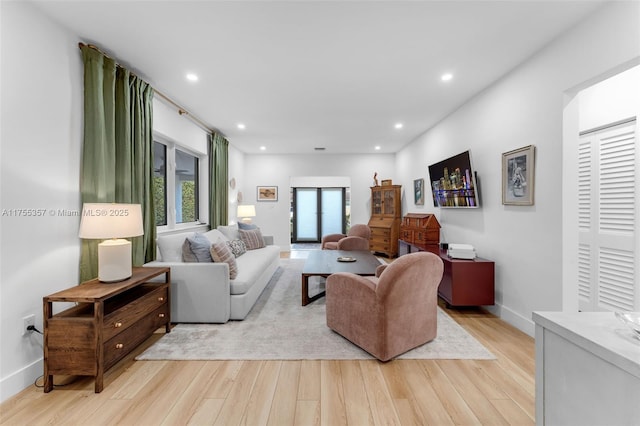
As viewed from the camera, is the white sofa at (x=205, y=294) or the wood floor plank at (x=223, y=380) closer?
the wood floor plank at (x=223, y=380)

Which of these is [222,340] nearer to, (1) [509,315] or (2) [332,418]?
(2) [332,418]

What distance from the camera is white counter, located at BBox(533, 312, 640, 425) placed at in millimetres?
727

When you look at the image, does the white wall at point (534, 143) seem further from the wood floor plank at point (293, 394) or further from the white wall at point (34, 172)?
the white wall at point (34, 172)

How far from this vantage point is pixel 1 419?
5.12ft

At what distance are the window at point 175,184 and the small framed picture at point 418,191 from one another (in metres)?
4.30

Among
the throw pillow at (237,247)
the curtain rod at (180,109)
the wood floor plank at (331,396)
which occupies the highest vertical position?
the curtain rod at (180,109)

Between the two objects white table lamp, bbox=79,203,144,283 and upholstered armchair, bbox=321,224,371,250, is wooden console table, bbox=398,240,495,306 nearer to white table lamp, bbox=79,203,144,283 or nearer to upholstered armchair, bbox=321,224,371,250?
upholstered armchair, bbox=321,224,371,250

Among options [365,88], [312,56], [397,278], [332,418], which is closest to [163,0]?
[312,56]

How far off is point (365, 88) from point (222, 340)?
308 cm

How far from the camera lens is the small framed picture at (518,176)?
254 cm

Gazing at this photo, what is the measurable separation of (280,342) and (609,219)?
3.36 meters

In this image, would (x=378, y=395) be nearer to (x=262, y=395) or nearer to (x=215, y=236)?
(x=262, y=395)

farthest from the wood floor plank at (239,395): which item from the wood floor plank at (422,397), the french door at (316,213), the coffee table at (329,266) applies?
the french door at (316,213)

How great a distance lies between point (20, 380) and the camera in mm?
1791
